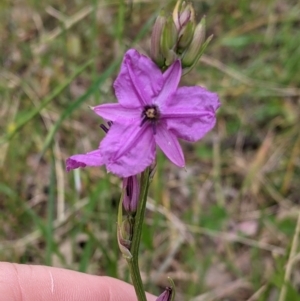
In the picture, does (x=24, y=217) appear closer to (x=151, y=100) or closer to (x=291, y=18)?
(x=151, y=100)

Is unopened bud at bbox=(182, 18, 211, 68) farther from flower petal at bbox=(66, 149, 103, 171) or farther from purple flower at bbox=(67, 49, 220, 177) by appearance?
flower petal at bbox=(66, 149, 103, 171)

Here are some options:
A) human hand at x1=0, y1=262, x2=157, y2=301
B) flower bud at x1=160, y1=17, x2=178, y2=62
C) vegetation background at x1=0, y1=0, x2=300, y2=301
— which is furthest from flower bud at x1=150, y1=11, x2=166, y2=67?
human hand at x1=0, y1=262, x2=157, y2=301

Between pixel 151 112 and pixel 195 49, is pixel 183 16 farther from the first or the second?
pixel 151 112

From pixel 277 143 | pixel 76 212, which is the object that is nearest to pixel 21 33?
pixel 76 212

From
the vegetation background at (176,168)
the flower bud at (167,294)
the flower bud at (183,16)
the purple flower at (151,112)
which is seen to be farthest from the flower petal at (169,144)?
the vegetation background at (176,168)

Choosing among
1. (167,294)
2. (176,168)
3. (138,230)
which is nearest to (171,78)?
(138,230)

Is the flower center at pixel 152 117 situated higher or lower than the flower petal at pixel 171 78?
lower

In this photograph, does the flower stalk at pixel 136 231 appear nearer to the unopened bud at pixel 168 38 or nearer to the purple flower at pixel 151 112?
the purple flower at pixel 151 112
